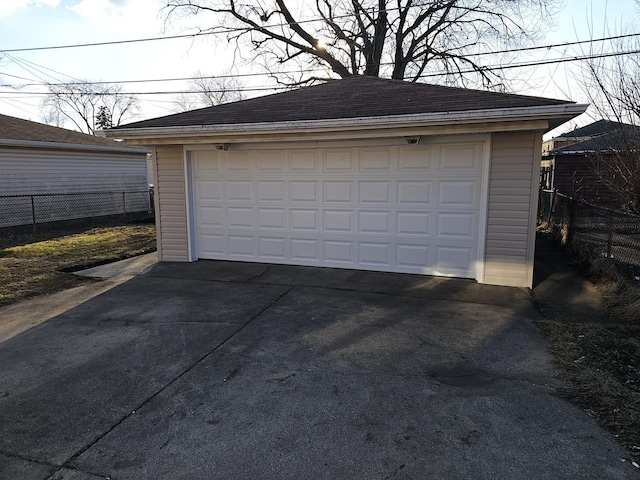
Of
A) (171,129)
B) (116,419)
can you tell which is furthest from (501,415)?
(171,129)

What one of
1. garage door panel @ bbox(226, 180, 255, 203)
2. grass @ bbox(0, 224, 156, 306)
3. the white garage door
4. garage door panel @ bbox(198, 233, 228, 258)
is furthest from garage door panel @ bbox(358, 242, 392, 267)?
grass @ bbox(0, 224, 156, 306)

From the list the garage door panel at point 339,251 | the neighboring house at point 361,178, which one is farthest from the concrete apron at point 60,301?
the garage door panel at point 339,251

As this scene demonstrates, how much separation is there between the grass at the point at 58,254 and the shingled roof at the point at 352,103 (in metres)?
2.92

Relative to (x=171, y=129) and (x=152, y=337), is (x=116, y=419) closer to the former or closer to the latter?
(x=152, y=337)

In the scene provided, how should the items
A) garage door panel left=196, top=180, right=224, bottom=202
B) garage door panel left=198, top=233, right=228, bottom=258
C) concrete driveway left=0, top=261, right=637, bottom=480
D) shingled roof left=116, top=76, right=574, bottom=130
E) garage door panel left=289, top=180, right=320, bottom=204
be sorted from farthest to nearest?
garage door panel left=198, top=233, right=228, bottom=258, garage door panel left=196, top=180, right=224, bottom=202, garage door panel left=289, top=180, right=320, bottom=204, shingled roof left=116, top=76, right=574, bottom=130, concrete driveway left=0, top=261, right=637, bottom=480

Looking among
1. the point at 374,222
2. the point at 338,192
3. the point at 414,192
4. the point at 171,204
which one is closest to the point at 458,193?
the point at 414,192

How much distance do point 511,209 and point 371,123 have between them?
2.43m

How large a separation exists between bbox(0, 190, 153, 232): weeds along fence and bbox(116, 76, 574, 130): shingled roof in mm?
7791

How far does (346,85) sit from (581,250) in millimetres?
5574

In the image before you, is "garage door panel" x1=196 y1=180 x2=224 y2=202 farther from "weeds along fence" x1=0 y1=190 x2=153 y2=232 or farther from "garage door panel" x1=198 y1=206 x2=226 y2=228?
"weeds along fence" x1=0 y1=190 x2=153 y2=232

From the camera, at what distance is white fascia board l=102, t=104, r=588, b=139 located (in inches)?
213

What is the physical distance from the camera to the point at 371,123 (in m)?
6.16

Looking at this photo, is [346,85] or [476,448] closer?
[476,448]

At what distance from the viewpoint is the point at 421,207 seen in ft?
22.3
